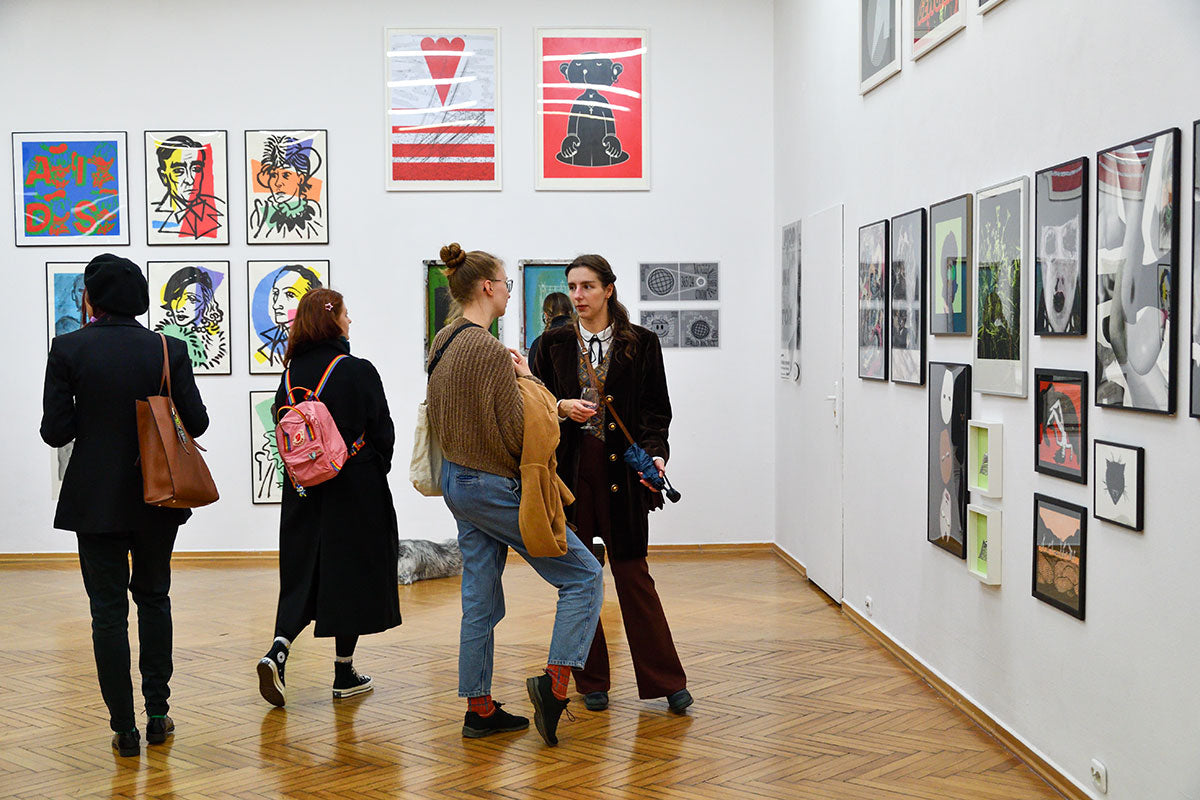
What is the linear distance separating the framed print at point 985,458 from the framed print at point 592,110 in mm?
4771

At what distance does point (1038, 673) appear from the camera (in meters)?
4.13

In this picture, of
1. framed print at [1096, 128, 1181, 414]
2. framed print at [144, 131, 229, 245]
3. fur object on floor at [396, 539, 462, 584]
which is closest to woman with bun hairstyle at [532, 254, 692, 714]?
framed print at [1096, 128, 1181, 414]

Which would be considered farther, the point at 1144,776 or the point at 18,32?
the point at 18,32

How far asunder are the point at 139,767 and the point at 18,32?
6.49 metres

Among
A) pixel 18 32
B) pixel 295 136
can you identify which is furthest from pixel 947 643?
pixel 18 32

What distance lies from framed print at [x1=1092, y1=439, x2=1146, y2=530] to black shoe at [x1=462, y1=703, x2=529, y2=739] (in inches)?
88.5

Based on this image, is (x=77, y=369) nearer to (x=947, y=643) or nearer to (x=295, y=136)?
(x=947, y=643)

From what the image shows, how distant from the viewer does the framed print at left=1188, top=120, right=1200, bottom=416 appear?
3.08 m

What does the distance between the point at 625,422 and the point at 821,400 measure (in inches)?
112

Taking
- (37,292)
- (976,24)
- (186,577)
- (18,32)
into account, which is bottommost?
(186,577)

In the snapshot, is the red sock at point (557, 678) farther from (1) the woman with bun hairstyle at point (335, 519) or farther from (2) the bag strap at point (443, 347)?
(2) the bag strap at point (443, 347)

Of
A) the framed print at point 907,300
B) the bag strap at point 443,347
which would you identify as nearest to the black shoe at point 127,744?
the bag strap at point 443,347

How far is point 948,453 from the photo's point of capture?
4980mm

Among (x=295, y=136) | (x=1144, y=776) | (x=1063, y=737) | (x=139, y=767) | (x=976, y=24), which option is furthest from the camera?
(x=295, y=136)
